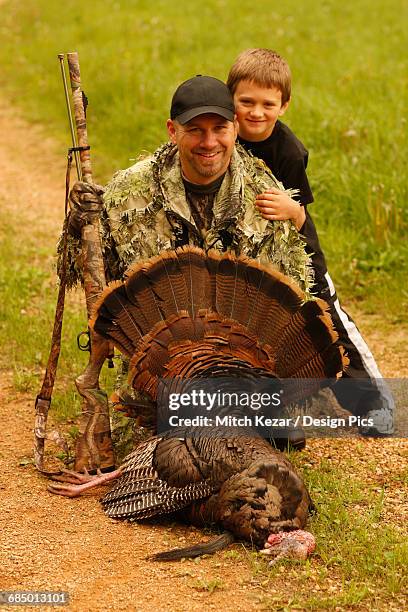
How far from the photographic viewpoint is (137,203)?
469cm

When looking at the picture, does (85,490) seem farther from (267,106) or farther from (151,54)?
(151,54)

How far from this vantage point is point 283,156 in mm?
4938

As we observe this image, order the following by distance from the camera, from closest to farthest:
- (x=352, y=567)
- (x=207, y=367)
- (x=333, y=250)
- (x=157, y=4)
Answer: (x=352, y=567), (x=207, y=367), (x=333, y=250), (x=157, y=4)

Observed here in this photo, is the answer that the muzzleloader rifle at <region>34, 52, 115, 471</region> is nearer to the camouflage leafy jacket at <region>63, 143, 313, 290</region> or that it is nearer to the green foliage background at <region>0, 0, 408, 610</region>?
the camouflage leafy jacket at <region>63, 143, 313, 290</region>

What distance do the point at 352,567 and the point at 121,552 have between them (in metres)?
0.89

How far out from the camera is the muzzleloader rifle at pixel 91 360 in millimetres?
4547

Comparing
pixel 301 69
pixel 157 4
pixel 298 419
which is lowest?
pixel 298 419

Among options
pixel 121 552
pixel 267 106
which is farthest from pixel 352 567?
pixel 267 106

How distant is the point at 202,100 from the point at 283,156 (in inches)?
29.6

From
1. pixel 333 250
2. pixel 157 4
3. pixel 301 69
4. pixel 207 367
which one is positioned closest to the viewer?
pixel 207 367

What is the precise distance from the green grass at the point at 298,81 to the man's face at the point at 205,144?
100 inches

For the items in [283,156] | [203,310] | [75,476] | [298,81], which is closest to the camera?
[203,310]

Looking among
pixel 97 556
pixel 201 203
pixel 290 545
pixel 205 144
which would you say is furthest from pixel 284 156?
pixel 97 556

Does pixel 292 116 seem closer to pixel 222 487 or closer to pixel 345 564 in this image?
pixel 222 487
